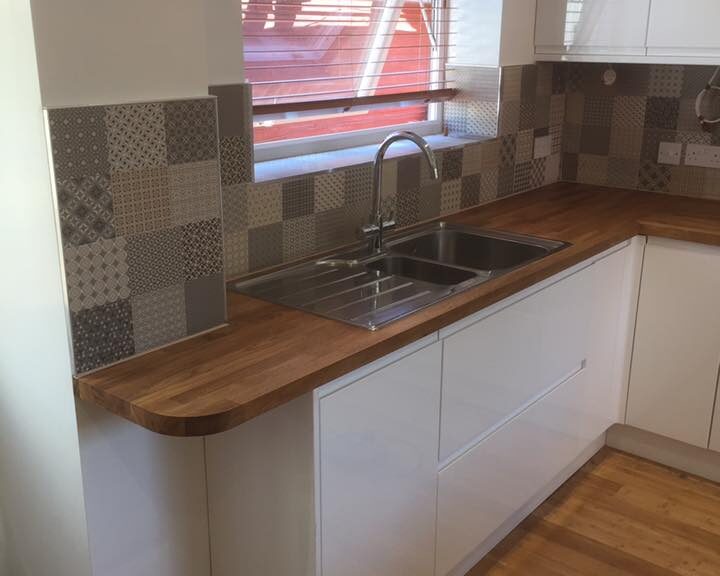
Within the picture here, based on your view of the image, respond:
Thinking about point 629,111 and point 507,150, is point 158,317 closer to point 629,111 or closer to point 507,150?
point 507,150

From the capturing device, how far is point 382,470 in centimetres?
184

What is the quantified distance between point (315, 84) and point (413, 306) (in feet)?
2.88

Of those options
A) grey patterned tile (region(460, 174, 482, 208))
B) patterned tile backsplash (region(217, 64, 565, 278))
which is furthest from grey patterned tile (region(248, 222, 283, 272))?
grey patterned tile (region(460, 174, 482, 208))

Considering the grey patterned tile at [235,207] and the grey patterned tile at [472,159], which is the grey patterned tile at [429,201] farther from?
the grey patterned tile at [235,207]

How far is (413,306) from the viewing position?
76.7 inches

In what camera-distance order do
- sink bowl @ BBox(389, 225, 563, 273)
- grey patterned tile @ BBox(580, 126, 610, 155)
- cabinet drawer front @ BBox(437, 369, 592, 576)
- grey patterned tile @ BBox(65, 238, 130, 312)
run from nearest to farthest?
grey patterned tile @ BBox(65, 238, 130, 312)
cabinet drawer front @ BBox(437, 369, 592, 576)
sink bowl @ BBox(389, 225, 563, 273)
grey patterned tile @ BBox(580, 126, 610, 155)

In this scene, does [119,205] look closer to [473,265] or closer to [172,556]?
[172,556]

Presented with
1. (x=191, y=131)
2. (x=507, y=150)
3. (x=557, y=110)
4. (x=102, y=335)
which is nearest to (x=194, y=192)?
(x=191, y=131)

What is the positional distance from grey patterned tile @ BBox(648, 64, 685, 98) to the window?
2.66 feet

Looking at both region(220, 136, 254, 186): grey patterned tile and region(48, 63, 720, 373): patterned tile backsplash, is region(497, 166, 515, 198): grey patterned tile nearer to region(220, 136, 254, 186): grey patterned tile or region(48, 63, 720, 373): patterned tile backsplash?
region(48, 63, 720, 373): patterned tile backsplash

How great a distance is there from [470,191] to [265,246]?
3.28 feet

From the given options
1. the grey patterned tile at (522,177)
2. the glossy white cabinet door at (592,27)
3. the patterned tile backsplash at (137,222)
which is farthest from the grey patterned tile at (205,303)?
the glossy white cabinet door at (592,27)

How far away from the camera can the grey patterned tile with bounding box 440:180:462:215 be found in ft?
9.20

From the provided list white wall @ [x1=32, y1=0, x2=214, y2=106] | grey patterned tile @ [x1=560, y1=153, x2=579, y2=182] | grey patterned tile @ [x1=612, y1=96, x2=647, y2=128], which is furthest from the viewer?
grey patterned tile @ [x1=560, y1=153, x2=579, y2=182]
